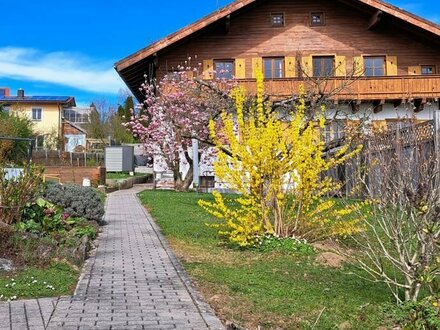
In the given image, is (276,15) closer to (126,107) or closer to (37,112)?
(126,107)

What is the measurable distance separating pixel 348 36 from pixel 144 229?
1828 cm

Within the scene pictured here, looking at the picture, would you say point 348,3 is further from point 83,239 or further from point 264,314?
point 264,314

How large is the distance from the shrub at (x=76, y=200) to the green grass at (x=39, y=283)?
14.1 ft

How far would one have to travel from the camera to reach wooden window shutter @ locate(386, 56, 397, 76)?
2558 cm

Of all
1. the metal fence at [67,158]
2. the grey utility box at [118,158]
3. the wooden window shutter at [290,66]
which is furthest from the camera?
the grey utility box at [118,158]

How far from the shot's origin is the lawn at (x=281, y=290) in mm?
5070

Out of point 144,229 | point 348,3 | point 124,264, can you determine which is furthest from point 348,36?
point 124,264

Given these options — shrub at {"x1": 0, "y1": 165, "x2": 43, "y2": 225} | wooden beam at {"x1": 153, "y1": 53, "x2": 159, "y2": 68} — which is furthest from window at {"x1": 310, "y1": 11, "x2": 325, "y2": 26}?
shrub at {"x1": 0, "y1": 165, "x2": 43, "y2": 225}

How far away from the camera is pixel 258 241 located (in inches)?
339

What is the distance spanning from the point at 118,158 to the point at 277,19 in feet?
48.6

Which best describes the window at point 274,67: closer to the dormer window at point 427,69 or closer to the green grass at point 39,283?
the dormer window at point 427,69

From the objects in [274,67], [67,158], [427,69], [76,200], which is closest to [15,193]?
[76,200]

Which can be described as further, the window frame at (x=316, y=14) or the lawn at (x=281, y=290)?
the window frame at (x=316, y=14)

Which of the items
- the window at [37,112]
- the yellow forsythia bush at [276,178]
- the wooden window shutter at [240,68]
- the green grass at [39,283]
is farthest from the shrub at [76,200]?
the window at [37,112]
